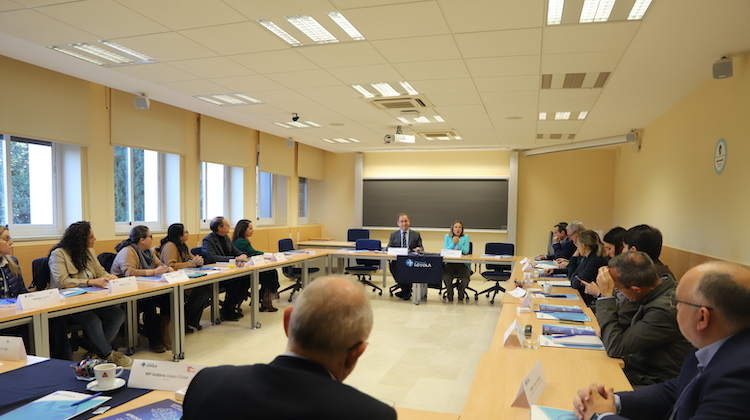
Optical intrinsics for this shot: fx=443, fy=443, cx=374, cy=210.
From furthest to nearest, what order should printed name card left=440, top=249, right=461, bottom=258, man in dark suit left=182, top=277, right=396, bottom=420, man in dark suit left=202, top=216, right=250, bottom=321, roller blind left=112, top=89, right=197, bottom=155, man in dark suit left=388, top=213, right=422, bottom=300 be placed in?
man in dark suit left=388, top=213, right=422, bottom=300
printed name card left=440, top=249, right=461, bottom=258
man in dark suit left=202, top=216, right=250, bottom=321
roller blind left=112, top=89, right=197, bottom=155
man in dark suit left=182, top=277, right=396, bottom=420

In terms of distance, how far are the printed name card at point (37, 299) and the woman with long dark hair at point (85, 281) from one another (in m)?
0.52

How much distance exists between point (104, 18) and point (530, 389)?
360 centimetres

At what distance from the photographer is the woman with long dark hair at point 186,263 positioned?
16.7 ft

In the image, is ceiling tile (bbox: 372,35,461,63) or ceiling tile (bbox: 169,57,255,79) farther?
ceiling tile (bbox: 169,57,255,79)

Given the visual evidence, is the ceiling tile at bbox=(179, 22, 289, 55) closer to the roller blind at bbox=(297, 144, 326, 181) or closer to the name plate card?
the name plate card

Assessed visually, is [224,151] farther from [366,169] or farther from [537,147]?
[537,147]

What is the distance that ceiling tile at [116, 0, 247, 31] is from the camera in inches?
116

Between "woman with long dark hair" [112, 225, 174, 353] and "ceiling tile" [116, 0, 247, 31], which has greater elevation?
"ceiling tile" [116, 0, 247, 31]

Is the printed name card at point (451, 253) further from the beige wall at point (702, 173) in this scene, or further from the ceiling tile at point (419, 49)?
the ceiling tile at point (419, 49)

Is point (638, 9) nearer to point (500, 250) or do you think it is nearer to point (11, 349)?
point (11, 349)

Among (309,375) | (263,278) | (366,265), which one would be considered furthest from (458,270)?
(309,375)

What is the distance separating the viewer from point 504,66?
13.4 feet

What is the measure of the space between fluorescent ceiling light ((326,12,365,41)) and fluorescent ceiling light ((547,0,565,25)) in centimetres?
135

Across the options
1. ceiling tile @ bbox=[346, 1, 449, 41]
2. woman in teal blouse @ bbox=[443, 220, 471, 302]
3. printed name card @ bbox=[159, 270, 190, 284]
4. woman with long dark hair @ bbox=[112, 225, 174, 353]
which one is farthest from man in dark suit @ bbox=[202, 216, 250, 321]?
ceiling tile @ bbox=[346, 1, 449, 41]
